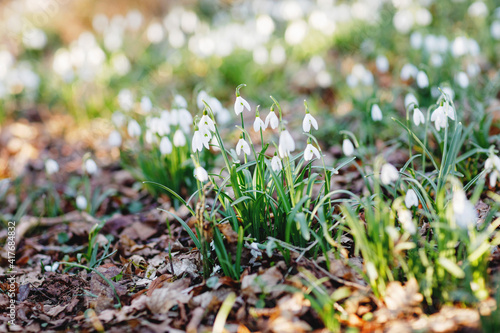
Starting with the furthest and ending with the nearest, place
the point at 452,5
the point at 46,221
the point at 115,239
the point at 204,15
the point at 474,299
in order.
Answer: the point at 204,15 → the point at 452,5 → the point at 46,221 → the point at 115,239 → the point at 474,299

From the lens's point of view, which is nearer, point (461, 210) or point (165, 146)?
point (461, 210)

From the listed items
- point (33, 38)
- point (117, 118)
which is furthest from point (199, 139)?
point (33, 38)

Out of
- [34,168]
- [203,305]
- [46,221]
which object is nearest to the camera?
[203,305]

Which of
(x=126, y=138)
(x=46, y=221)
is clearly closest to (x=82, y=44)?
(x=126, y=138)

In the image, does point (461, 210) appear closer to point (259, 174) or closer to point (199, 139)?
point (259, 174)

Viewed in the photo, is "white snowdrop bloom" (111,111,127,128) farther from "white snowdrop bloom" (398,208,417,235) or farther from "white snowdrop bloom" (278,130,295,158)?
"white snowdrop bloom" (398,208,417,235)

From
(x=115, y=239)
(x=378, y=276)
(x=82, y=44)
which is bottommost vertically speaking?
(x=115, y=239)

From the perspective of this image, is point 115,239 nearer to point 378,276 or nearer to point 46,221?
point 46,221

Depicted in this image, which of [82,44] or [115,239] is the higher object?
[82,44]

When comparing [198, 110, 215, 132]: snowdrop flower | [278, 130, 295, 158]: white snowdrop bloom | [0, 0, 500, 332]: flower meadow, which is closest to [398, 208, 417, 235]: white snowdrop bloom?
[0, 0, 500, 332]: flower meadow
